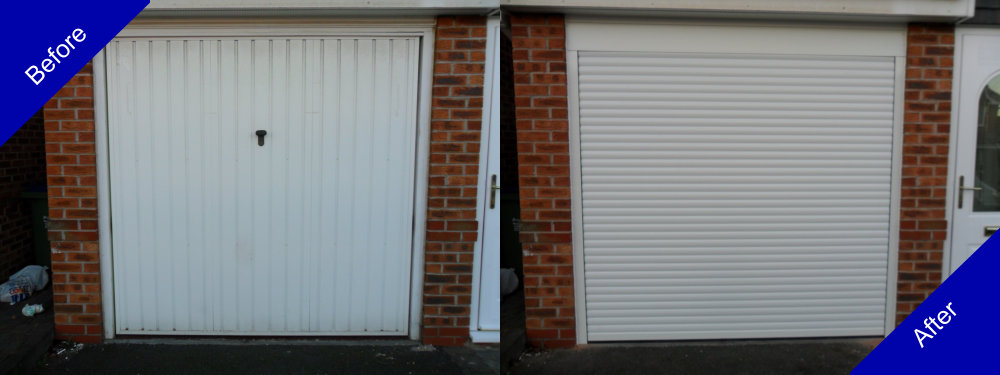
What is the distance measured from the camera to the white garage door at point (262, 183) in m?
4.12

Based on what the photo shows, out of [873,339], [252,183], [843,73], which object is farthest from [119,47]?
[873,339]

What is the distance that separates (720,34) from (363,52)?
7.14 ft

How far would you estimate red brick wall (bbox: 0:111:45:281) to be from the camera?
520cm

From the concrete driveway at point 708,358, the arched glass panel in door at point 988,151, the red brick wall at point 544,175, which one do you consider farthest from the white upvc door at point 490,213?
the arched glass panel in door at point 988,151

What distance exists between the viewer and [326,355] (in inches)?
167

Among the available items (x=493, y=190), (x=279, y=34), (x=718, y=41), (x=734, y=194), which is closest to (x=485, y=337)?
(x=493, y=190)

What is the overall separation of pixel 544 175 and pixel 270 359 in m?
2.00

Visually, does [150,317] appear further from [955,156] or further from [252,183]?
[955,156]

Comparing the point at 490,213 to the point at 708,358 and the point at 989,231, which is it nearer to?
the point at 708,358

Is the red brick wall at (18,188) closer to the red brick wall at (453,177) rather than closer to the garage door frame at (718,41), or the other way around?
the red brick wall at (453,177)

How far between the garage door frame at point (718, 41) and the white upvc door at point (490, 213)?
0.46m

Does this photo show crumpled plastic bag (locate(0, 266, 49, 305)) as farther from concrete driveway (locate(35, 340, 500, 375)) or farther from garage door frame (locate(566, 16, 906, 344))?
garage door frame (locate(566, 16, 906, 344))

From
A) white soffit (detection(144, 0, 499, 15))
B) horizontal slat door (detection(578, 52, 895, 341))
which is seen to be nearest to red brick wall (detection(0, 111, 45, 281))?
white soffit (detection(144, 0, 499, 15))

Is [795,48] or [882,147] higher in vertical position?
[795,48]
